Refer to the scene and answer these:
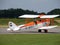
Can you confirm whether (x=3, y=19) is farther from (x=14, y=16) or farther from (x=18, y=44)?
(x=18, y=44)

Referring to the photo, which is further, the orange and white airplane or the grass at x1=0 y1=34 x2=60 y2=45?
the orange and white airplane

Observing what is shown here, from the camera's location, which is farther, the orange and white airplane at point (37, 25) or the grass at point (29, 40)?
the orange and white airplane at point (37, 25)

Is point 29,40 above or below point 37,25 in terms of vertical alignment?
above

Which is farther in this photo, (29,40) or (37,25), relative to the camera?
(37,25)

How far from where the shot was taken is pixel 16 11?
197 ft

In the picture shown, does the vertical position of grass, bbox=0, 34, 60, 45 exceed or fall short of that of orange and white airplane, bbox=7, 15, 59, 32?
it exceeds it

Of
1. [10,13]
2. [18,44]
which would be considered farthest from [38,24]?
[10,13]

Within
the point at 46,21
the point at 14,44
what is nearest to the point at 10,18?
the point at 46,21

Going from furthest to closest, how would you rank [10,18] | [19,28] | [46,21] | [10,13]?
[10,18]
[10,13]
[46,21]
[19,28]

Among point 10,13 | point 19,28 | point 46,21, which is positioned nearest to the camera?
point 19,28

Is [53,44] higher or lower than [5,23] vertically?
higher

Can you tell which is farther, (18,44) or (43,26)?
(43,26)

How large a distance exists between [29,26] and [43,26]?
1.89m

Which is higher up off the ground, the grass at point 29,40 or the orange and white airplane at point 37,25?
the grass at point 29,40
